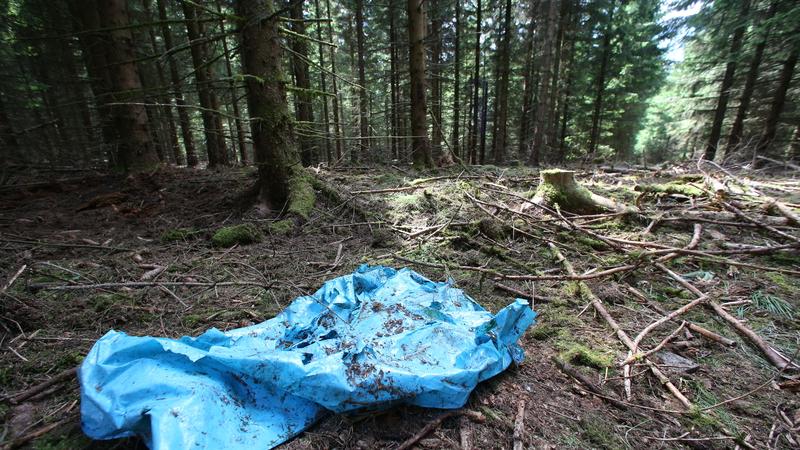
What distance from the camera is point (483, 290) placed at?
125 inches

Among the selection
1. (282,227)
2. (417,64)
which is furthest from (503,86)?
(282,227)

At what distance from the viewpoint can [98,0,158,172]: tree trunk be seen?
5.98 metres

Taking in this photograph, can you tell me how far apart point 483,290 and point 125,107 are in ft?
23.4

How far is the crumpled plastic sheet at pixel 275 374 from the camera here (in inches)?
57.0

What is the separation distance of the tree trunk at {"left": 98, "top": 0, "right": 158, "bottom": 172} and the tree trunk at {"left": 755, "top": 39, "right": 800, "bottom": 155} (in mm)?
15855

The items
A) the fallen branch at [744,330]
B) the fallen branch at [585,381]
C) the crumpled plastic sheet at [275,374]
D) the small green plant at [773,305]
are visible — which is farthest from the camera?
the small green plant at [773,305]

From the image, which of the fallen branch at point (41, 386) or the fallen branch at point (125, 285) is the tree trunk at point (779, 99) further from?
the fallen branch at point (41, 386)

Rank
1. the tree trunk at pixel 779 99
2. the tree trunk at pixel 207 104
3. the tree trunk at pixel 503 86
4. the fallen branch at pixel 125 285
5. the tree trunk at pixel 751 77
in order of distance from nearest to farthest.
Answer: the fallen branch at pixel 125 285, the tree trunk at pixel 751 77, the tree trunk at pixel 779 99, the tree trunk at pixel 207 104, the tree trunk at pixel 503 86

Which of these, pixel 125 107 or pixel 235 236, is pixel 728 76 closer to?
pixel 235 236

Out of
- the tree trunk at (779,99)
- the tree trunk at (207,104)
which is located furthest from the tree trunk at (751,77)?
the tree trunk at (207,104)

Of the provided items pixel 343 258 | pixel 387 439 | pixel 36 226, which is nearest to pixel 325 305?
pixel 387 439

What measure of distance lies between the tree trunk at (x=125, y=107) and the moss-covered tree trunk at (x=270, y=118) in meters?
3.28

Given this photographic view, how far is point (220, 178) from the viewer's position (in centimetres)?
692

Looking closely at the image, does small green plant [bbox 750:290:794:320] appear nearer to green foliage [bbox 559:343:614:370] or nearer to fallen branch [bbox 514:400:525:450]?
green foliage [bbox 559:343:614:370]
